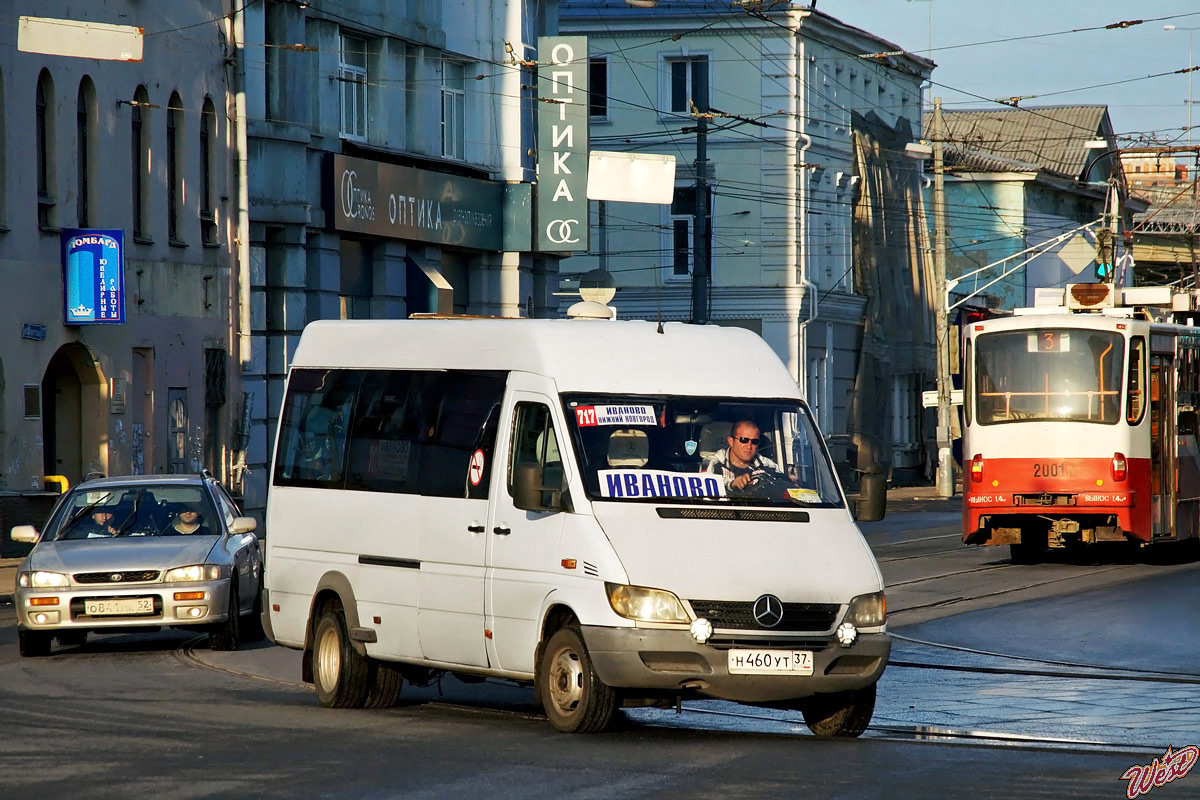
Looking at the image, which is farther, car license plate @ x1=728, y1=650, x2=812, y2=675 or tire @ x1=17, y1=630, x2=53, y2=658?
tire @ x1=17, y1=630, x2=53, y2=658

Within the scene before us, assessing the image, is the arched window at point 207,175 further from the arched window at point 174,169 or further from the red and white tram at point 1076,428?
the red and white tram at point 1076,428

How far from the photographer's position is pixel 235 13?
36125mm

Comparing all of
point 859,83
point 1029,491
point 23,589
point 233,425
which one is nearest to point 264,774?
point 23,589

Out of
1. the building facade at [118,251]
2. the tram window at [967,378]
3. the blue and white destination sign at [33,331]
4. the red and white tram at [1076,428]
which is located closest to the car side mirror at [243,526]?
the building facade at [118,251]

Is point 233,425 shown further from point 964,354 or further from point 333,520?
point 333,520

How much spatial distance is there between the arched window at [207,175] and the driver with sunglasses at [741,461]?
24477 mm

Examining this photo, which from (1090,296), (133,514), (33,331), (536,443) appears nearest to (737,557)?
(536,443)

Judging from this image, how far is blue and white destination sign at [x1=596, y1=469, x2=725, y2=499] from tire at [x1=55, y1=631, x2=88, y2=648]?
22.2ft

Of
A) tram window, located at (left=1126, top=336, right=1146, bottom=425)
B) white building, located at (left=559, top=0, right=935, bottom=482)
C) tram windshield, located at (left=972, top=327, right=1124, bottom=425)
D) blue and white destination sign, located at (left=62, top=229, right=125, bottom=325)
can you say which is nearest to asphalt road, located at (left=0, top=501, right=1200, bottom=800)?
tram window, located at (left=1126, top=336, right=1146, bottom=425)

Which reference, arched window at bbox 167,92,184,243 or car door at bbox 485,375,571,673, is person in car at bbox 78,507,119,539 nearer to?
car door at bbox 485,375,571,673

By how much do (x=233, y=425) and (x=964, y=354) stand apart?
13405 mm

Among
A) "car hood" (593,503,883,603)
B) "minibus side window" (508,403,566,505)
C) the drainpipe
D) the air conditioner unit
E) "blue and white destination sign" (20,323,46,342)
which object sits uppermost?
the drainpipe

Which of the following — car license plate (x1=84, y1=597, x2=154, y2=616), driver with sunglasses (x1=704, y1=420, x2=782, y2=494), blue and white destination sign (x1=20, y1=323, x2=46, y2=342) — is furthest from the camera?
blue and white destination sign (x1=20, y1=323, x2=46, y2=342)

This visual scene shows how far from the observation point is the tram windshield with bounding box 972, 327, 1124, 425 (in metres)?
27.0
